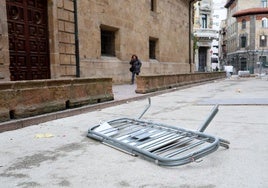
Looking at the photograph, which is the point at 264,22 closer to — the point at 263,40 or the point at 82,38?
the point at 263,40

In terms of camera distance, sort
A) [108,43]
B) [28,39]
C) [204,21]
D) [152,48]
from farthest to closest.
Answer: [204,21], [152,48], [108,43], [28,39]

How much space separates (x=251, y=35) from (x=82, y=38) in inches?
2053

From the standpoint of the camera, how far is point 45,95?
21.7ft

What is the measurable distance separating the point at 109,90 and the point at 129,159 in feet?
18.3

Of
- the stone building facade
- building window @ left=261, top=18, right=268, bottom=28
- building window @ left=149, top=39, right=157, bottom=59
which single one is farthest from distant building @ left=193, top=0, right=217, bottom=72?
building window @ left=149, top=39, right=157, bottom=59

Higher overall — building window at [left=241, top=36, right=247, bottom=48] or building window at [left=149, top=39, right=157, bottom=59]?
building window at [left=241, top=36, right=247, bottom=48]

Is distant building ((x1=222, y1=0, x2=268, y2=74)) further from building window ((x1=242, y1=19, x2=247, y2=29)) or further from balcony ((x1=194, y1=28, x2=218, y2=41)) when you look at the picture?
balcony ((x1=194, y1=28, x2=218, y2=41))

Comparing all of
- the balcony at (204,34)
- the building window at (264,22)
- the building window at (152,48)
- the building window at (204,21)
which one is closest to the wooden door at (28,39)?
the building window at (152,48)

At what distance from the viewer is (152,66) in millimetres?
21078

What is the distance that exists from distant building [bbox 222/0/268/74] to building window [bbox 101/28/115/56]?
1752 inches

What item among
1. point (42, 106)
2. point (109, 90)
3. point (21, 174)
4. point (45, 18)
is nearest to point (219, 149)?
point (21, 174)

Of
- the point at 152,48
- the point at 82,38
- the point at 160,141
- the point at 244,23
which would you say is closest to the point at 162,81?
the point at 82,38

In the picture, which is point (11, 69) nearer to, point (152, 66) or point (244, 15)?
point (152, 66)

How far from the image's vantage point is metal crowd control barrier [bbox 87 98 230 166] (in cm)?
353
